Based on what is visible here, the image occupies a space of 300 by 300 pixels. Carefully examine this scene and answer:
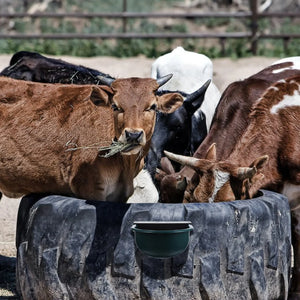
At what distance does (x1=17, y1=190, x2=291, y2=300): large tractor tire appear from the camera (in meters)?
3.81

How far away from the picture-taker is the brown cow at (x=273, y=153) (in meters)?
4.75

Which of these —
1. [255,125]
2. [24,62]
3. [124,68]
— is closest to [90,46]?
[124,68]

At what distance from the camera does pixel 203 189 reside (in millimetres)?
4625

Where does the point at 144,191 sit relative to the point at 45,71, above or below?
below

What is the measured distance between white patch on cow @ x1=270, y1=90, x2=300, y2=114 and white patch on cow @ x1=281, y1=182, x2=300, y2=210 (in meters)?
0.54

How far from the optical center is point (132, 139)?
4215 mm

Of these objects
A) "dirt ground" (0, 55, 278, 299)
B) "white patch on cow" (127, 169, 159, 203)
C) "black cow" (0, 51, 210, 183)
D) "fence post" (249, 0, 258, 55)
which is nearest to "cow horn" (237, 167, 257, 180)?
"white patch on cow" (127, 169, 159, 203)

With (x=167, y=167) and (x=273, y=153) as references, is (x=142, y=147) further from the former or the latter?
(x=273, y=153)

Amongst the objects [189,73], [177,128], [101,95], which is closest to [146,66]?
[189,73]

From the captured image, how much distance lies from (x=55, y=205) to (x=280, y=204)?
4.17ft

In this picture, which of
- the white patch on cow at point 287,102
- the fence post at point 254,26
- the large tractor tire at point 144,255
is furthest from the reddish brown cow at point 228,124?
the fence post at point 254,26

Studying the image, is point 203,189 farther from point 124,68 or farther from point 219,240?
point 124,68

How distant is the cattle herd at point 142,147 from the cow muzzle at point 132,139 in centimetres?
23

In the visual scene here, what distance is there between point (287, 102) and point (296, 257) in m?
1.10
